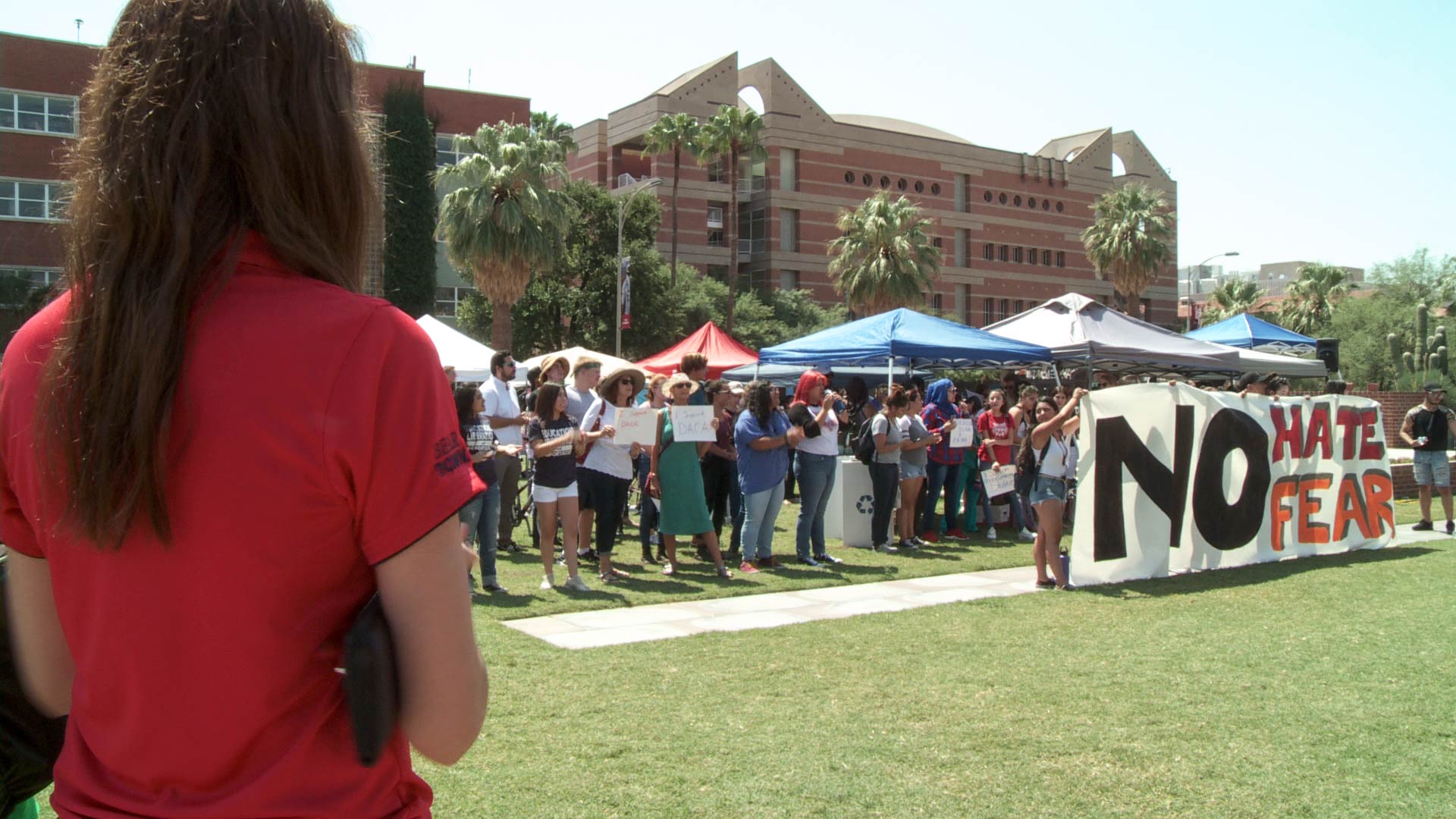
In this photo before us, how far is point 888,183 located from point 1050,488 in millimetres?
65830

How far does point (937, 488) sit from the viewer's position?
43.8ft

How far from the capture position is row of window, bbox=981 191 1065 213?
3046 inches

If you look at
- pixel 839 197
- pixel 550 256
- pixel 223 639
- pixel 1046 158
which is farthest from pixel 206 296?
pixel 1046 158

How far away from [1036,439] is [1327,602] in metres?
2.66

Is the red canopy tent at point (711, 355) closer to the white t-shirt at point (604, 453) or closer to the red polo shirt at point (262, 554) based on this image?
the white t-shirt at point (604, 453)

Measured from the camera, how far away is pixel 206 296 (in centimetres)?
129

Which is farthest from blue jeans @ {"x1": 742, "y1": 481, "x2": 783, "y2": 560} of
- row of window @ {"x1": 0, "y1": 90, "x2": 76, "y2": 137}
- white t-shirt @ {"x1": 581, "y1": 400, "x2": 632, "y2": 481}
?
row of window @ {"x1": 0, "y1": 90, "x2": 76, "y2": 137}

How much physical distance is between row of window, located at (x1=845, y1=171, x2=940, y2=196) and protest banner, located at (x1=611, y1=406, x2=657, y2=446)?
63.4 metres

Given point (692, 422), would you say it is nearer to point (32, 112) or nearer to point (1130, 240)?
point (32, 112)

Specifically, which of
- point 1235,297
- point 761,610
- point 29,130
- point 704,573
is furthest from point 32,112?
point 1235,297

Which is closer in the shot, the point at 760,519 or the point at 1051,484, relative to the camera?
the point at 1051,484

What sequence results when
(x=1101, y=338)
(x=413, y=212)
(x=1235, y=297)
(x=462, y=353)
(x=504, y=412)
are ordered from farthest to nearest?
(x=1235, y=297) → (x=413, y=212) → (x=462, y=353) → (x=1101, y=338) → (x=504, y=412)

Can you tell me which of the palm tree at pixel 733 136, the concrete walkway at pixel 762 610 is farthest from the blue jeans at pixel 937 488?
the palm tree at pixel 733 136

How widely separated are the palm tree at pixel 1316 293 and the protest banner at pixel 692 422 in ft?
182
